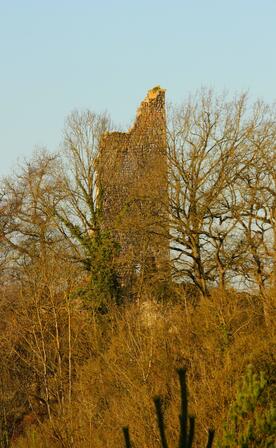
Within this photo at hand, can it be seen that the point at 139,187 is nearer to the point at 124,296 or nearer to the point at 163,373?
the point at 124,296

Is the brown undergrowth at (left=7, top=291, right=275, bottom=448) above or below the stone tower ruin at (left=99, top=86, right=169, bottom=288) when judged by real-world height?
below

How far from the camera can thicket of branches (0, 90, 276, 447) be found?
20.1m

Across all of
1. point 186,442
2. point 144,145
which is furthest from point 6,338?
point 186,442

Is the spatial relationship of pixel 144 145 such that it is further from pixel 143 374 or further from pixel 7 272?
pixel 143 374

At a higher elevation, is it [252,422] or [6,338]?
[6,338]

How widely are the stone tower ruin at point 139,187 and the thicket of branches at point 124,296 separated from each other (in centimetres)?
25

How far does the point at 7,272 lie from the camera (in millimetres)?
37531

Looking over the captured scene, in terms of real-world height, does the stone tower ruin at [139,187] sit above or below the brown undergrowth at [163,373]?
above

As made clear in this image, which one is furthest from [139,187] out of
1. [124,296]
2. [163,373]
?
[163,373]

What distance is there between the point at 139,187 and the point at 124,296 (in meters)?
3.65

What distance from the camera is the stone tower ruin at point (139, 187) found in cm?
3152

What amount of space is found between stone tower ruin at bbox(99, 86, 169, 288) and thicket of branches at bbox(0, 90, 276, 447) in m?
0.25

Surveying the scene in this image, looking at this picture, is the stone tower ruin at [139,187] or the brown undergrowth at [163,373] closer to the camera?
the brown undergrowth at [163,373]

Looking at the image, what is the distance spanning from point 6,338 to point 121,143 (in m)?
11.1
